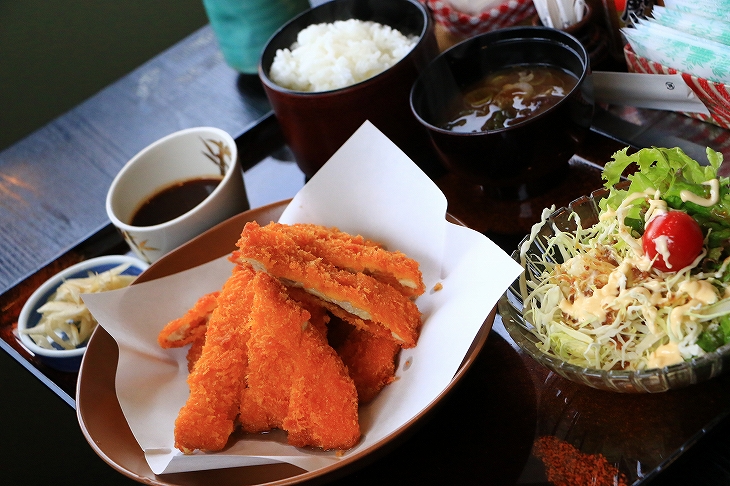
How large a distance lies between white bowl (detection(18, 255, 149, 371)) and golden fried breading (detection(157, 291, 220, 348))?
274mm

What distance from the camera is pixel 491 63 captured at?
71.3 inches

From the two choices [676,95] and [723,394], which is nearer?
[723,394]

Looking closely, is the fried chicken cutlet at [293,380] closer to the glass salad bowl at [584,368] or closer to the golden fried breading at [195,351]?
the golden fried breading at [195,351]

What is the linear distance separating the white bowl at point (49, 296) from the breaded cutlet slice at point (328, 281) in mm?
618

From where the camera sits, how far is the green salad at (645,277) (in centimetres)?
115

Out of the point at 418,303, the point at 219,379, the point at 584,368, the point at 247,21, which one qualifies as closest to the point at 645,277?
the point at 584,368

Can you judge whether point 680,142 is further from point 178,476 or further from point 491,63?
point 178,476

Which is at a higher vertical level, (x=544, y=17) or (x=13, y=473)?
(x=544, y=17)

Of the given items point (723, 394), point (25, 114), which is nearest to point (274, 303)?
point (723, 394)

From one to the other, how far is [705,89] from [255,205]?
1265mm

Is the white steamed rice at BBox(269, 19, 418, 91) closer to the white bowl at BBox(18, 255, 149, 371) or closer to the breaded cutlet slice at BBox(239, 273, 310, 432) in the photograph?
the white bowl at BBox(18, 255, 149, 371)

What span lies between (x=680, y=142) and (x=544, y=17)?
520 millimetres

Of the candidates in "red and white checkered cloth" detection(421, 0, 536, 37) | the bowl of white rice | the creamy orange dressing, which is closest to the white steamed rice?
the bowl of white rice

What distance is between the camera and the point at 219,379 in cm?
134
